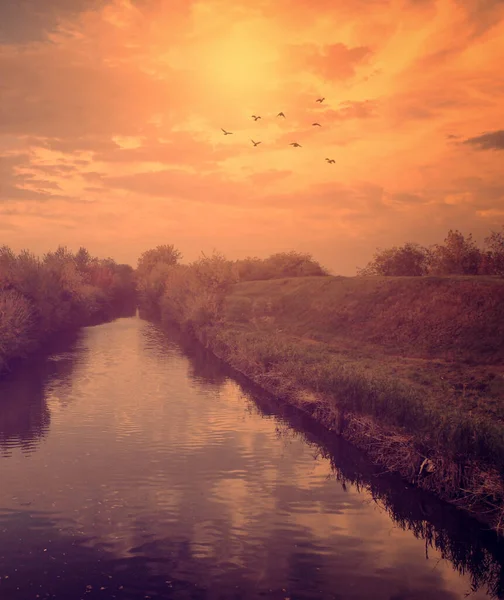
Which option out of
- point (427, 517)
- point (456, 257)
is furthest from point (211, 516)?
point (456, 257)

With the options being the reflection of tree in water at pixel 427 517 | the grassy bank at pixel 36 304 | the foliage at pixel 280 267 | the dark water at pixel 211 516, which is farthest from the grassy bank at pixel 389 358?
the foliage at pixel 280 267

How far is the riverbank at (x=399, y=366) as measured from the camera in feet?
63.2

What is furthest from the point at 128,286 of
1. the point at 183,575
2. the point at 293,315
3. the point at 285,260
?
the point at 183,575

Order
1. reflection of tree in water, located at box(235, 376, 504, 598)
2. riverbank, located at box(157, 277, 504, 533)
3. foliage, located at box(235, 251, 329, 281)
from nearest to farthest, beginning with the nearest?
reflection of tree in water, located at box(235, 376, 504, 598)
riverbank, located at box(157, 277, 504, 533)
foliage, located at box(235, 251, 329, 281)

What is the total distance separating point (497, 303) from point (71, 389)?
110 feet

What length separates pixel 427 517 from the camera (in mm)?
18906

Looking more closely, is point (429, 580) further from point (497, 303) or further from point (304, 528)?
point (497, 303)

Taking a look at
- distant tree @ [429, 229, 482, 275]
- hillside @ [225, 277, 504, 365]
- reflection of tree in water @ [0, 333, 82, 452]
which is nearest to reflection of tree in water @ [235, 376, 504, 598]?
reflection of tree in water @ [0, 333, 82, 452]

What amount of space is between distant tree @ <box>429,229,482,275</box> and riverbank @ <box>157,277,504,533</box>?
54.0ft

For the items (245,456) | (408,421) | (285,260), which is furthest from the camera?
(285,260)

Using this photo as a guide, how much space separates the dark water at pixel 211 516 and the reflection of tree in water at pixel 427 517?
2.2 inches

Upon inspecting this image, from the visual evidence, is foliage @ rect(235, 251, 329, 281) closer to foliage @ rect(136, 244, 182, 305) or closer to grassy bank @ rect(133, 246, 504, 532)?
foliage @ rect(136, 244, 182, 305)

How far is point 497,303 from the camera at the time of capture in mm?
47062

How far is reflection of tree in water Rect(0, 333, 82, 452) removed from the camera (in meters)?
27.6
